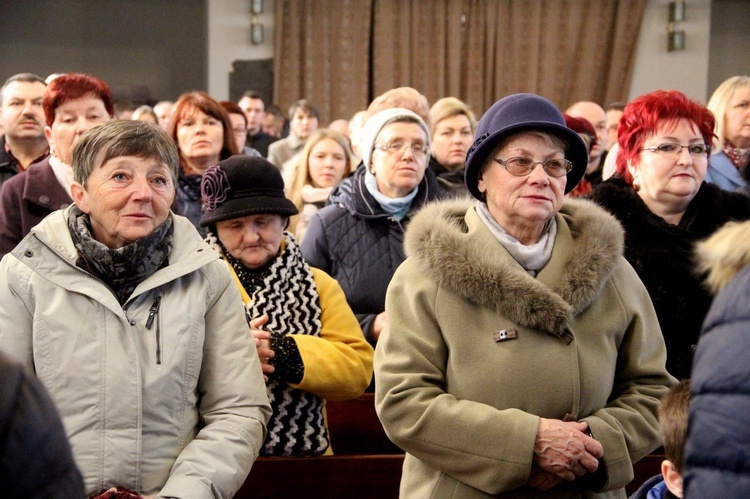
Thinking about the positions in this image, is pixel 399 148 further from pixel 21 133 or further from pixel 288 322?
pixel 21 133

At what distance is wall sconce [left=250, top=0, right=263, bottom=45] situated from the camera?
10516mm

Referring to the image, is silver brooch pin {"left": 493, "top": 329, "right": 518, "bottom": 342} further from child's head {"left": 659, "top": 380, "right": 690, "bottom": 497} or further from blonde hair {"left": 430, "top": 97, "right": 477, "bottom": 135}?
blonde hair {"left": 430, "top": 97, "right": 477, "bottom": 135}

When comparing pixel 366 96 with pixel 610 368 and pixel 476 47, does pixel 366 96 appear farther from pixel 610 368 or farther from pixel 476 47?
pixel 610 368

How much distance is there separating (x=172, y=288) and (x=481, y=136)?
0.76 meters

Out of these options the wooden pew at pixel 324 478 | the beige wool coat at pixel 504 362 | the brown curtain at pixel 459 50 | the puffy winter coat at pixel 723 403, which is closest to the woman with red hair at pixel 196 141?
the wooden pew at pixel 324 478

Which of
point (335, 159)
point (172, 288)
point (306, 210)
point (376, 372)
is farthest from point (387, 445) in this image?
point (335, 159)

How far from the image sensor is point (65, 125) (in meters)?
3.20

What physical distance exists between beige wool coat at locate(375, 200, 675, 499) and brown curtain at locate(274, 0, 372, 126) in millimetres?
8676

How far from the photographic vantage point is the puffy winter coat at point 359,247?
125 inches

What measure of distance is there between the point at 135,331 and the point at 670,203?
1589 millimetres

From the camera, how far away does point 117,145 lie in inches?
84.4

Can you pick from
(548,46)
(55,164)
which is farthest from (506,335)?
(548,46)

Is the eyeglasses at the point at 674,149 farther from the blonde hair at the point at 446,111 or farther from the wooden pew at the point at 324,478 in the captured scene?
the blonde hair at the point at 446,111

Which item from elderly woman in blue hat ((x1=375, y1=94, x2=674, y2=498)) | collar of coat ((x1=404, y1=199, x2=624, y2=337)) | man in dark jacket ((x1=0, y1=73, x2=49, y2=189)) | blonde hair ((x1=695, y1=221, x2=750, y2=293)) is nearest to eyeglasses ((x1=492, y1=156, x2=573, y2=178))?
elderly woman in blue hat ((x1=375, y1=94, x2=674, y2=498))
